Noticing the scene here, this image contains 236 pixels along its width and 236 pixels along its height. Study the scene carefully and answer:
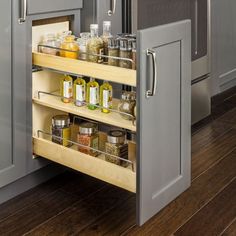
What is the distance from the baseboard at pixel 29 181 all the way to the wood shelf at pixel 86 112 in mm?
343

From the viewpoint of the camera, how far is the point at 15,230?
1947 millimetres

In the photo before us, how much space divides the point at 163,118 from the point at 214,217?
1.58ft

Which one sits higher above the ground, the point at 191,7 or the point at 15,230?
the point at 191,7

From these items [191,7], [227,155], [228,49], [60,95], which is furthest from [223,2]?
[60,95]

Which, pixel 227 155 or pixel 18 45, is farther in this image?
pixel 227 155

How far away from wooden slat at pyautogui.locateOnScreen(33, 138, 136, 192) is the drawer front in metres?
0.56

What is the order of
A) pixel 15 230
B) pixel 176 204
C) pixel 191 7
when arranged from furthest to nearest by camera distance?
pixel 191 7
pixel 176 204
pixel 15 230

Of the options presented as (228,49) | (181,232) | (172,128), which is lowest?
(181,232)

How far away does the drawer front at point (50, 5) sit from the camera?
206cm

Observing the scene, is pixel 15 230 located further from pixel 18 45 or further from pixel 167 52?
pixel 167 52

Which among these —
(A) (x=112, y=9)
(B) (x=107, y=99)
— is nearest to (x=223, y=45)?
(A) (x=112, y=9)

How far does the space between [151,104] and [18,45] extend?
2.05ft

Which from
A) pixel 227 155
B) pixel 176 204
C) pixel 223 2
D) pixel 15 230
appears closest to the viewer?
pixel 15 230

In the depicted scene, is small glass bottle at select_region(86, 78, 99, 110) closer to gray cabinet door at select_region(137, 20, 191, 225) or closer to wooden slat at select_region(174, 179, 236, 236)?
gray cabinet door at select_region(137, 20, 191, 225)
